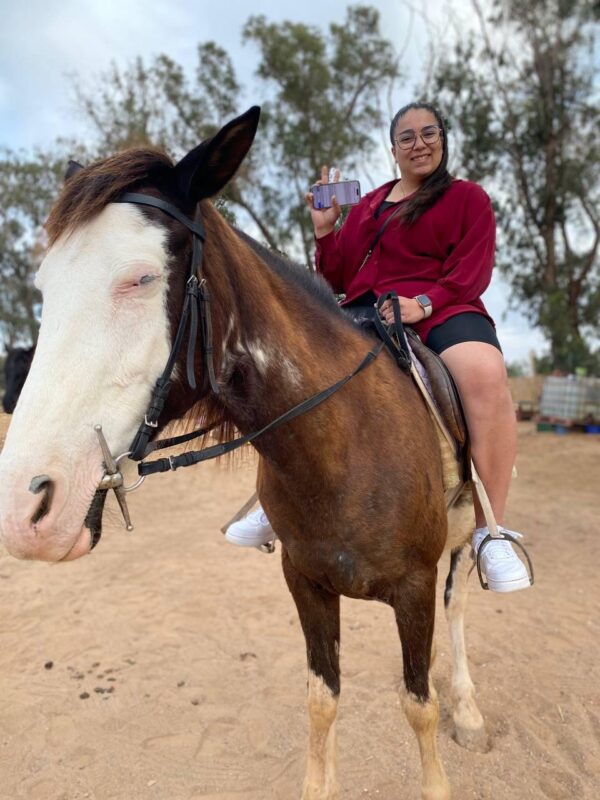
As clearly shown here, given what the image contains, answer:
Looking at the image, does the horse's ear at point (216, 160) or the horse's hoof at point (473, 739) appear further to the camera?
the horse's hoof at point (473, 739)

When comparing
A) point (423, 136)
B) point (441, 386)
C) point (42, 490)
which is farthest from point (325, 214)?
point (42, 490)

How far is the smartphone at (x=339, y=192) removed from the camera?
2689mm

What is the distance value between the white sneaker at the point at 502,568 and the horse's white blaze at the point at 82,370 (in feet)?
5.70

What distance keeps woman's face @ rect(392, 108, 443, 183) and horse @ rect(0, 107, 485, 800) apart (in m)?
0.98

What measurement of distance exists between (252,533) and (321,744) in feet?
3.40

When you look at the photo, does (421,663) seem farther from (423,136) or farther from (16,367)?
(16,367)

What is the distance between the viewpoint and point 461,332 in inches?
101

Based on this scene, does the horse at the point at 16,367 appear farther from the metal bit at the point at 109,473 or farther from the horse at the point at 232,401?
the metal bit at the point at 109,473

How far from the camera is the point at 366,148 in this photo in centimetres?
2134

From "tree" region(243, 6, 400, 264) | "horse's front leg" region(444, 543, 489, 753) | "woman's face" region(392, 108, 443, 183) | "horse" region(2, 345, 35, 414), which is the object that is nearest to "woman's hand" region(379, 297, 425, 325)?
"woman's face" region(392, 108, 443, 183)

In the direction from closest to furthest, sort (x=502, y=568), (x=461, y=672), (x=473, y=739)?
(x=502, y=568) → (x=473, y=739) → (x=461, y=672)

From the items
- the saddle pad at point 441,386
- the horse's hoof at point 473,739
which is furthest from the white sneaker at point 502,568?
the horse's hoof at point 473,739

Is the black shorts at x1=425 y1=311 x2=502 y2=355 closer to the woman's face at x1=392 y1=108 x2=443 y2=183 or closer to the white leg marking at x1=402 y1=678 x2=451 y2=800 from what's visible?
the woman's face at x1=392 y1=108 x2=443 y2=183

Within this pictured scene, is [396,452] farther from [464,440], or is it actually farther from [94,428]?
[94,428]
